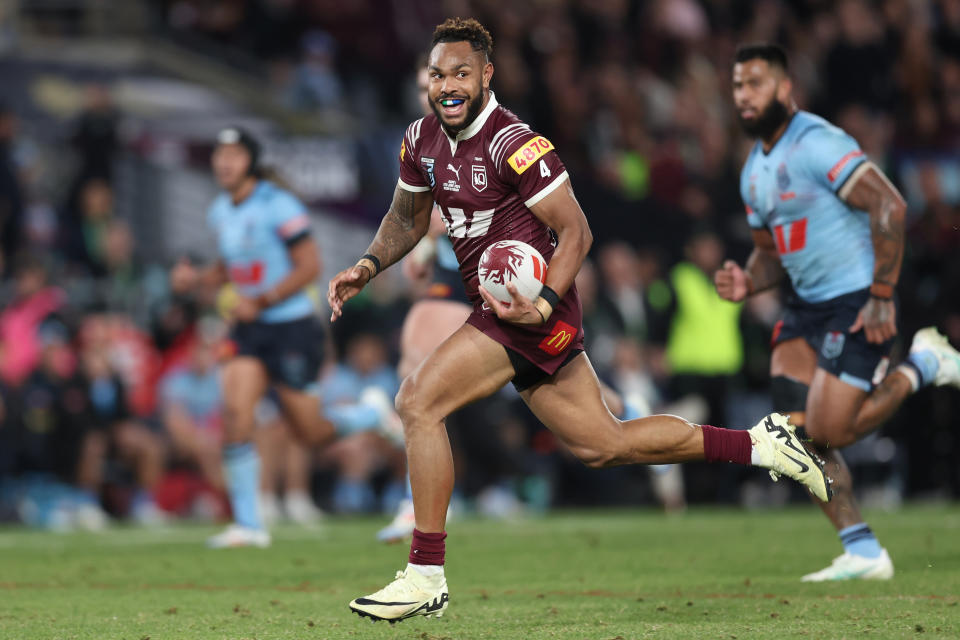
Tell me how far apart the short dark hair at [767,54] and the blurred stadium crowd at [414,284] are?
6.06m

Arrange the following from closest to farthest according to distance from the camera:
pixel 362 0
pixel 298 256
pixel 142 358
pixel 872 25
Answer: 1. pixel 298 256
2. pixel 142 358
3. pixel 872 25
4. pixel 362 0

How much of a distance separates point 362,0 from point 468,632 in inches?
675

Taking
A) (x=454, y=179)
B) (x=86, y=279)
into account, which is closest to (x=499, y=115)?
(x=454, y=179)

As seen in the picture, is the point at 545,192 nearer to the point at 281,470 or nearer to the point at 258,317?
the point at 258,317

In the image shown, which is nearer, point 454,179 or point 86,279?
point 454,179

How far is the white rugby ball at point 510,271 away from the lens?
667 centimetres

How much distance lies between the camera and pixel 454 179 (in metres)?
7.04

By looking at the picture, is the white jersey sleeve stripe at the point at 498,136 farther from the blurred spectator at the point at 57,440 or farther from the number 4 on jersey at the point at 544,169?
the blurred spectator at the point at 57,440

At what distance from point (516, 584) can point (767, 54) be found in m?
3.45

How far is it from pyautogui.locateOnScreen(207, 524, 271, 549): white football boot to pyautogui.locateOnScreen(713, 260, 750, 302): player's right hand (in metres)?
4.15

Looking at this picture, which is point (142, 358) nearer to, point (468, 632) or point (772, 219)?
point (772, 219)

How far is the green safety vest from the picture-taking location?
15953 mm

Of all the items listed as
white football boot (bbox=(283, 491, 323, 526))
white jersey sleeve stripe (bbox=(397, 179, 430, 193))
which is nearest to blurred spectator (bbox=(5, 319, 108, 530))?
white football boot (bbox=(283, 491, 323, 526))

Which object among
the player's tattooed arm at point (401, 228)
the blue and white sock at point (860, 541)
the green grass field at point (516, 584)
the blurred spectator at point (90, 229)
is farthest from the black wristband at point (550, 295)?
the blurred spectator at point (90, 229)
